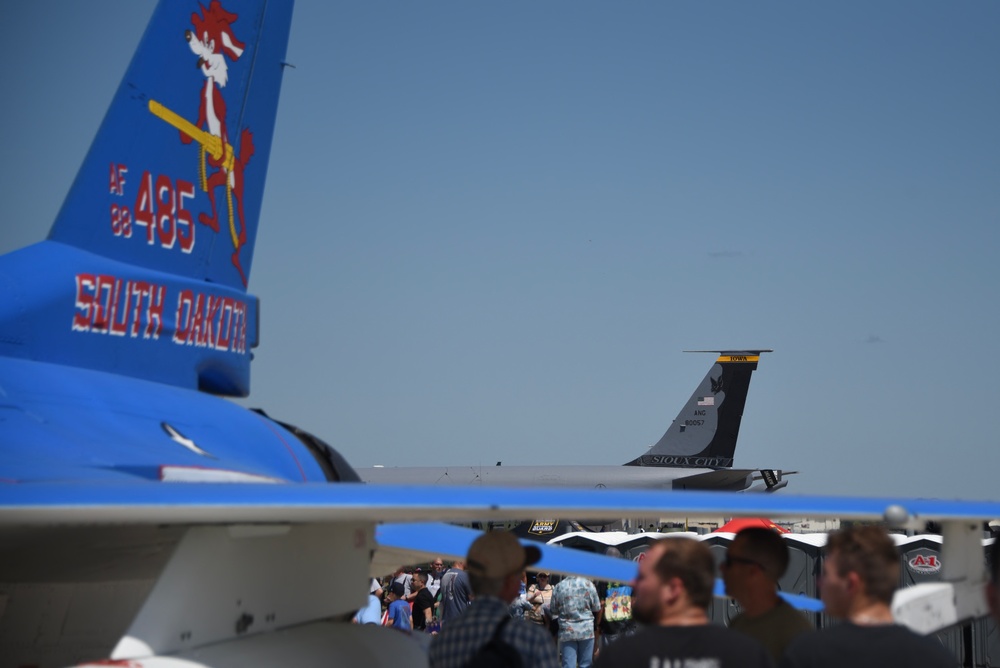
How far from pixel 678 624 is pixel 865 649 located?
0.44 metres

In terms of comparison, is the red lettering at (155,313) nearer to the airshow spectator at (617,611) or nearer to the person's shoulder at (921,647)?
the person's shoulder at (921,647)

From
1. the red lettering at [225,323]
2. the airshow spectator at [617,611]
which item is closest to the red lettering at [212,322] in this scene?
the red lettering at [225,323]

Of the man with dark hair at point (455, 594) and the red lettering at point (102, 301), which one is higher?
the red lettering at point (102, 301)

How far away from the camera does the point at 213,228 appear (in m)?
6.71

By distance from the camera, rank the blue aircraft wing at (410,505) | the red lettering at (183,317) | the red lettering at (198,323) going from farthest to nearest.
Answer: the red lettering at (198,323) → the red lettering at (183,317) → the blue aircraft wing at (410,505)

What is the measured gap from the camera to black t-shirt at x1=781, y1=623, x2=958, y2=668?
2734 mm

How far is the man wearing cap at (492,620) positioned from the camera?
3158mm

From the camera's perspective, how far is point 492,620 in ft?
10.5

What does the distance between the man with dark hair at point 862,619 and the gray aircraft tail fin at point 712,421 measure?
35.4 m

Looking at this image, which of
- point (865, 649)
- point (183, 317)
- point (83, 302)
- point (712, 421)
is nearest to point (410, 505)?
point (865, 649)

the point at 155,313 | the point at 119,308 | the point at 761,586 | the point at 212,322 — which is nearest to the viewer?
the point at 761,586

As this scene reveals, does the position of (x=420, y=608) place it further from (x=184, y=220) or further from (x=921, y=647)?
(x=921, y=647)

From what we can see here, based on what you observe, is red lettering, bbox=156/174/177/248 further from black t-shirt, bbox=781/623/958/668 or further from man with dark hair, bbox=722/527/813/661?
black t-shirt, bbox=781/623/958/668

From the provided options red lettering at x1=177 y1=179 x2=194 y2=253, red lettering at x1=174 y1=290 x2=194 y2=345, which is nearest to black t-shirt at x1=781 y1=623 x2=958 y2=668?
red lettering at x1=174 y1=290 x2=194 y2=345
